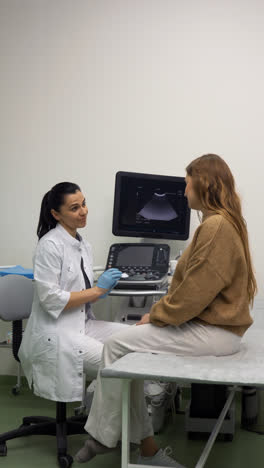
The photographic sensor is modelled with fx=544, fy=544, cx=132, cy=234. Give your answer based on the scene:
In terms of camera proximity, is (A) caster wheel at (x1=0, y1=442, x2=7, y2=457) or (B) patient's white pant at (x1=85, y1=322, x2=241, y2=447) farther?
(A) caster wheel at (x1=0, y1=442, x2=7, y2=457)

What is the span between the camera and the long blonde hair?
6.81 feet

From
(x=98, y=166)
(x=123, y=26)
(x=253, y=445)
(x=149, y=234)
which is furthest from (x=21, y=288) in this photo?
(x=123, y=26)

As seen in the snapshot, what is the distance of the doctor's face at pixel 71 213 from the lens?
262 centimetres

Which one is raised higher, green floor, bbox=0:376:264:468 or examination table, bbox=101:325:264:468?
examination table, bbox=101:325:264:468

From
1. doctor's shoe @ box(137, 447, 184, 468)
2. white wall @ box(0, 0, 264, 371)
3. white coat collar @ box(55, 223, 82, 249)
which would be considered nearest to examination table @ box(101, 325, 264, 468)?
doctor's shoe @ box(137, 447, 184, 468)

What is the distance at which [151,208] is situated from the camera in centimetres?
337

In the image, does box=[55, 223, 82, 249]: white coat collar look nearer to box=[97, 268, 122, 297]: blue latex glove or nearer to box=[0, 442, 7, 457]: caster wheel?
box=[97, 268, 122, 297]: blue latex glove

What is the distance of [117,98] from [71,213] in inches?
51.4

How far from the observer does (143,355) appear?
204 centimetres

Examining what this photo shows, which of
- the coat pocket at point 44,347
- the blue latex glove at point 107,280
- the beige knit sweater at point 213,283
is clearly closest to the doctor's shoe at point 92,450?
the coat pocket at point 44,347

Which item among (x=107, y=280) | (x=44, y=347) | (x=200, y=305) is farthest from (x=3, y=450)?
(x=200, y=305)

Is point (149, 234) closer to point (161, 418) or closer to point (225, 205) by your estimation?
point (161, 418)

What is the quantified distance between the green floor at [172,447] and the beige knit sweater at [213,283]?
0.84 metres

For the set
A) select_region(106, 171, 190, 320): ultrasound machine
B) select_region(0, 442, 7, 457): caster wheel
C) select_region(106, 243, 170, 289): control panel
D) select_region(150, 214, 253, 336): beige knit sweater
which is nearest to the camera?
select_region(150, 214, 253, 336): beige knit sweater
